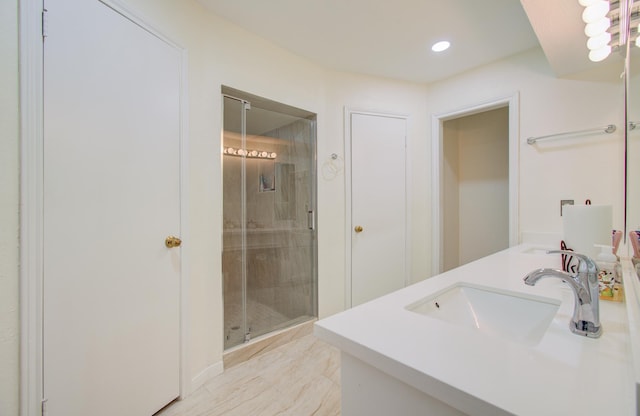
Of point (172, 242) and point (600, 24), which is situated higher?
point (600, 24)

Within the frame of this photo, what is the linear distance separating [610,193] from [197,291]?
2.80m

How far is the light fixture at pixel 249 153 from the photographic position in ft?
6.49

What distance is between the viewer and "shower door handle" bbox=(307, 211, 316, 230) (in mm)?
2418

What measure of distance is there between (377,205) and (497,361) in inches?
83.8

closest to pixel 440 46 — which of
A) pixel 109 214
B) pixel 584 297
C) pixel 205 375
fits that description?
pixel 584 297

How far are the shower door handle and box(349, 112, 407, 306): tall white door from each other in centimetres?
38

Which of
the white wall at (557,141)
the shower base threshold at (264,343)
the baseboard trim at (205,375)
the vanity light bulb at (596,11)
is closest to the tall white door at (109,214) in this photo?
the baseboard trim at (205,375)

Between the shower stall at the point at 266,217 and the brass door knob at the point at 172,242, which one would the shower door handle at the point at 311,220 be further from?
the brass door knob at the point at 172,242

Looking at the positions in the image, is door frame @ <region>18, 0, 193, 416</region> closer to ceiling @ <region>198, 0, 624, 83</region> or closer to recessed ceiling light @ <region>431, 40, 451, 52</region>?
ceiling @ <region>198, 0, 624, 83</region>

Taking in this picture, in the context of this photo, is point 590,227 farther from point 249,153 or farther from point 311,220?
point 249,153

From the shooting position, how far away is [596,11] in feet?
3.88

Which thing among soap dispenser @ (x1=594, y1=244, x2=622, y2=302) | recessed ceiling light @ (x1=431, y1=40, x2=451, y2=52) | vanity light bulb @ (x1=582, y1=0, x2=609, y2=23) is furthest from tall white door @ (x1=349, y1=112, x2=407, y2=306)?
soap dispenser @ (x1=594, y1=244, x2=622, y2=302)

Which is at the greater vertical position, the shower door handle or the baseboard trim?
the shower door handle

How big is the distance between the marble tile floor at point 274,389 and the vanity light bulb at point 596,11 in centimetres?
220
